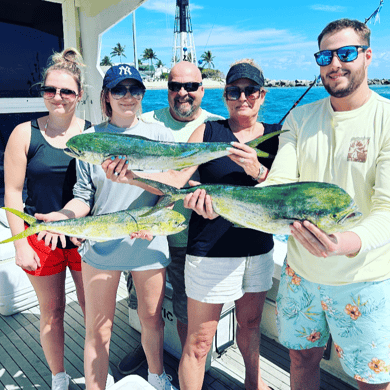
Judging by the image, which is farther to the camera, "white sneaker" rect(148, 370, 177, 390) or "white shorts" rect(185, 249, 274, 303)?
"white sneaker" rect(148, 370, 177, 390)

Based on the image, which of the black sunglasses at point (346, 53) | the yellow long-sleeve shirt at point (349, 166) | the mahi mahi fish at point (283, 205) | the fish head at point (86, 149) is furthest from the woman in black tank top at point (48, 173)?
the black sunglasses at point (346, 53)

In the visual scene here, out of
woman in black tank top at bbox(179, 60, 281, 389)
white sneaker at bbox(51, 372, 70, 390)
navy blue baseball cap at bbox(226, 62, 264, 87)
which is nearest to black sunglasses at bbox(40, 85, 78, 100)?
woman in black tank top at bbox(179, 60, 281, 389)

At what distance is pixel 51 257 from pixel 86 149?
0.88 metres

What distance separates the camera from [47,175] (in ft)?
6.36

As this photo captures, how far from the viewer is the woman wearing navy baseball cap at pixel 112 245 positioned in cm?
182

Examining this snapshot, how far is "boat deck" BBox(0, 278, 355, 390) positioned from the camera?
240cm

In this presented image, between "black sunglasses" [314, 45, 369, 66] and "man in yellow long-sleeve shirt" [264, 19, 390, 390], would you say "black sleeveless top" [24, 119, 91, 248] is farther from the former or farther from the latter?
"black sunglasses" [314, 45, 369, 66]

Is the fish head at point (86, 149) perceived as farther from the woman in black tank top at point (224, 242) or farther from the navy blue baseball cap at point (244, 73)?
the navy blue baseball cap at point (244, 73)

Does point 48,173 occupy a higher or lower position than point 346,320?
→ higher

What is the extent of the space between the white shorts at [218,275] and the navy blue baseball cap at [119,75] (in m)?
1.00

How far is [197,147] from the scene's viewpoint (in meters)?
1.57

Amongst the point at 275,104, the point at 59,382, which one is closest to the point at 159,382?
the point at 59,382

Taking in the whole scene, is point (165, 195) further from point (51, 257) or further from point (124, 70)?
point (51, 257)

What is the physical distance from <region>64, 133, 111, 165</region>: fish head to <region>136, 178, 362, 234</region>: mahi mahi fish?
239 mm
